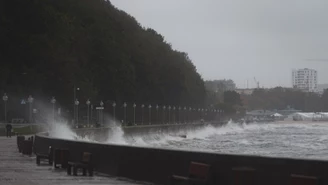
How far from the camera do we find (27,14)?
270ft

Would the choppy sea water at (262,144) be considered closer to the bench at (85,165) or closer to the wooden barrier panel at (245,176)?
the bench at (85,165)

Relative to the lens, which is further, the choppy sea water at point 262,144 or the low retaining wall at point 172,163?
the choppy sea water at point 262,144

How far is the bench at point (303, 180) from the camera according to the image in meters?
11.4

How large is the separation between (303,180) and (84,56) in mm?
98499

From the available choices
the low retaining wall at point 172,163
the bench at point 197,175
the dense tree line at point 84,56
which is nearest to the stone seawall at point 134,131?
the dense tree line at point 84,56

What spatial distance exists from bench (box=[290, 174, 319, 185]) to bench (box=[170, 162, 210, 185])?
277 centimetres

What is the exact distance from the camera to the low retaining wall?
12366 millimetres

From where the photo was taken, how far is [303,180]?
1155 cm

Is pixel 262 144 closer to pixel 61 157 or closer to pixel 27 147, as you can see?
pixel 27 147

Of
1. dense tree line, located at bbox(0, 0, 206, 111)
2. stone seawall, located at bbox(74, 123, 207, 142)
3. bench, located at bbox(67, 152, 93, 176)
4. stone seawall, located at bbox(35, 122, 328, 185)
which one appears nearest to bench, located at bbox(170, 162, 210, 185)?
stone seawall, located at bbox(35, 122, 328, 185)

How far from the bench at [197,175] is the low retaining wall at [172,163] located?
19 cm

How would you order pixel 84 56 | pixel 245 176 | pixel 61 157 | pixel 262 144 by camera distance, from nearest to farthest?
1. pixel 245 176
2. pixel 61 157
3. pixel 262 144
4. pixel 84 56

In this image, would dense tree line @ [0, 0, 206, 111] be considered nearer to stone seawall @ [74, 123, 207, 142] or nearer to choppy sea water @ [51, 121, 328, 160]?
stone seawall @ [74, 123, 207, 142]

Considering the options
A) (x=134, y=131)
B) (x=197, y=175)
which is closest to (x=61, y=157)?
(x=197, y=175)
